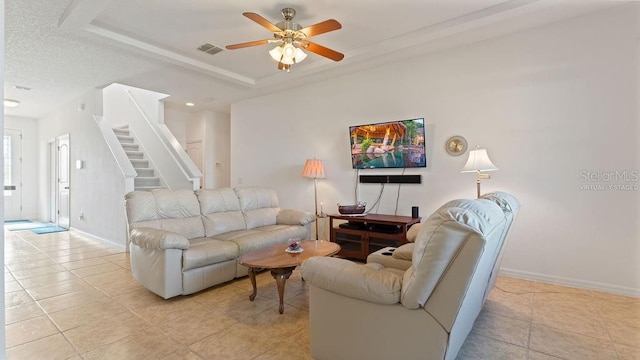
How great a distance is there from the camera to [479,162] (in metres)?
3.28

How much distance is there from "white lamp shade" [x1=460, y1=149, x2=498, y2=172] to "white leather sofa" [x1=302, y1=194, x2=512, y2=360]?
1.70m

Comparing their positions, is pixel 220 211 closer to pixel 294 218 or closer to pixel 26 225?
pixel 294 218

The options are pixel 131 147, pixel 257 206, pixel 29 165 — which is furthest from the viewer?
pixel 29 165

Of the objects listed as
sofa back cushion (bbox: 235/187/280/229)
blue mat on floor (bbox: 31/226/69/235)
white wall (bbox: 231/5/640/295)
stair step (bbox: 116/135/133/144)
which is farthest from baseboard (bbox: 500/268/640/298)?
blue mat on floor (bbox: 31/226/69/235)

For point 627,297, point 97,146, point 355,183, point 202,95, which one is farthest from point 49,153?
point 627,297

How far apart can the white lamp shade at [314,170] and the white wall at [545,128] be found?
2.59 feet

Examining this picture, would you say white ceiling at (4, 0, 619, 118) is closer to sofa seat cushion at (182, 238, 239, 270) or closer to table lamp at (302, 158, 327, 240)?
table lamp at (302, 158, 327, 240)

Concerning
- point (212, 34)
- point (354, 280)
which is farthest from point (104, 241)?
point (354, 280)

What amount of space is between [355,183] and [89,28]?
→ 12.1 ft

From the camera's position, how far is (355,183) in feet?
15.5

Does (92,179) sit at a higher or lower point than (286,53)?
lower

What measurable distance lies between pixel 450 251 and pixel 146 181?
610 centimetres

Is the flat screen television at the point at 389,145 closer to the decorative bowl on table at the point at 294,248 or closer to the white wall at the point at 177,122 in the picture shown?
the decorative bowl on table at the point at 294,248

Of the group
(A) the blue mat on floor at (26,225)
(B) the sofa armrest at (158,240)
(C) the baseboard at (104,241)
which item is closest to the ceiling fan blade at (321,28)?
(B) the sofa armrest at (158,240)
